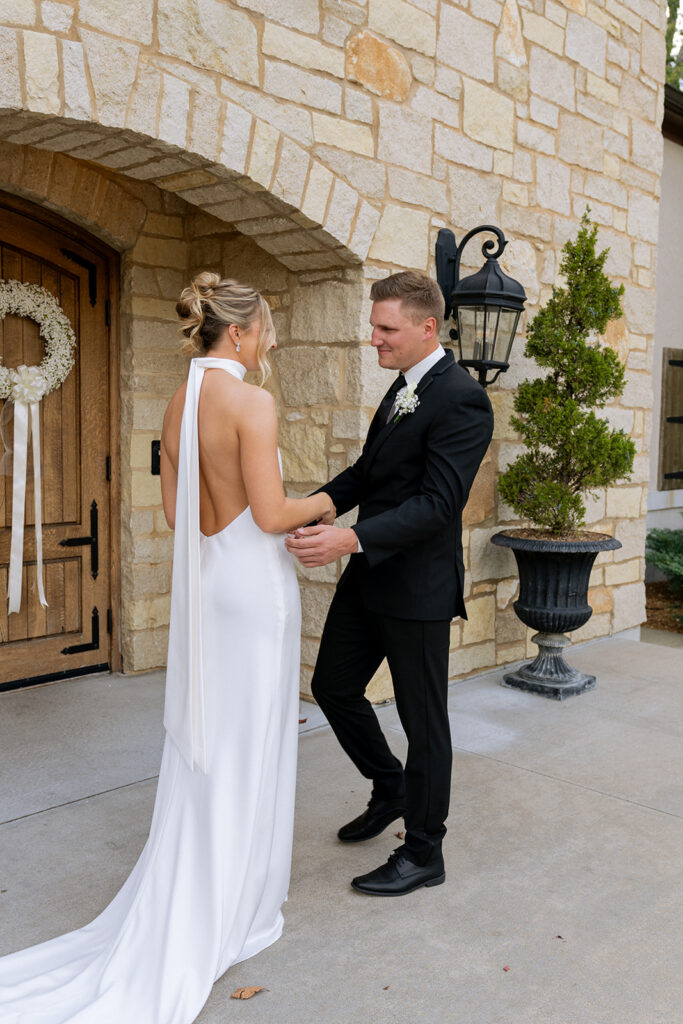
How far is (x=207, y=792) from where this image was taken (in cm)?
229

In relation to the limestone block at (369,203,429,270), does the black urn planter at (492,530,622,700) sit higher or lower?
lower

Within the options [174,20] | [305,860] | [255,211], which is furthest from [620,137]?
[305,860]

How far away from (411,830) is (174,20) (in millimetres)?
2958

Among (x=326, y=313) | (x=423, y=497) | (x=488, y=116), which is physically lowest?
(x=423, y=497)

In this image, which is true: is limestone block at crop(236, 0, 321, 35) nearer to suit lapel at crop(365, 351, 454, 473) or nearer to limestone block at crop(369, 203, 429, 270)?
limestone block at crop(369, 203, 429, 270)

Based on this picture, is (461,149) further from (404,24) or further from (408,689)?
(408,689)

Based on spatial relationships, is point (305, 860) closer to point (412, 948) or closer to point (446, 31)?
point (412, 948)

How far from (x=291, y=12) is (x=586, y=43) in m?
2.49

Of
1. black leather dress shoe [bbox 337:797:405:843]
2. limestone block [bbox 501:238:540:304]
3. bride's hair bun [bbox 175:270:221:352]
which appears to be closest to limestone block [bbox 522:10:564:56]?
limestone block [bbox 501:238:540:304]

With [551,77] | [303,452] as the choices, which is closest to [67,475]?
[303,452]

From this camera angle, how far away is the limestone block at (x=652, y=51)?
19.5 feet

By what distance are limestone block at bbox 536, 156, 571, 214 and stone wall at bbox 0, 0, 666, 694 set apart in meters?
0.02

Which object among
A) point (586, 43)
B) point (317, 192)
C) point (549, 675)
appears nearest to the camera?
point (317, 192)

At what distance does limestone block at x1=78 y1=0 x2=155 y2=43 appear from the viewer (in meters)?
3.15
